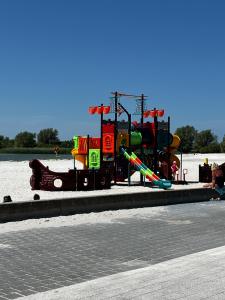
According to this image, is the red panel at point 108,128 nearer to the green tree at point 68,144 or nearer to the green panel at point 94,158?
the green panel at point 94,158

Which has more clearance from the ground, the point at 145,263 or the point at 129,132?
the point at 129,132

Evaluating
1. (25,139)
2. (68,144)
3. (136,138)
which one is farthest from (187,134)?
(136,138)

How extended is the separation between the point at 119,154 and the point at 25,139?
453ft

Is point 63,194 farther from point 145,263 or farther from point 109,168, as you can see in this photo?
point 145,263

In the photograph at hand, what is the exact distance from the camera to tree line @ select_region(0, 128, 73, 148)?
15800 centimetres

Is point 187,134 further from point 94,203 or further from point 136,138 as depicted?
point 94,203

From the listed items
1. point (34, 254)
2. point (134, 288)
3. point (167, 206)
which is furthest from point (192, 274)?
point (167, 206)

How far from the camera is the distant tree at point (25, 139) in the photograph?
158000 millimetres

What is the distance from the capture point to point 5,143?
167000mm

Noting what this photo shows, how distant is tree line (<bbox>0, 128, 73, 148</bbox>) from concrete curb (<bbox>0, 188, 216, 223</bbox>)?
133 meters

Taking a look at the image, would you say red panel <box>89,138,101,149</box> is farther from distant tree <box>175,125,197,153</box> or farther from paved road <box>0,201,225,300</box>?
distant tree <box>175,125,197,153</box>

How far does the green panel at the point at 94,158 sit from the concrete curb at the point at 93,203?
718 cm

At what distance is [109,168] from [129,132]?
1.88m

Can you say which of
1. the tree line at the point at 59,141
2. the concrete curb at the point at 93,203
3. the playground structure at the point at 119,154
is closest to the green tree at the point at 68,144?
the tree line at the point at 59,141
